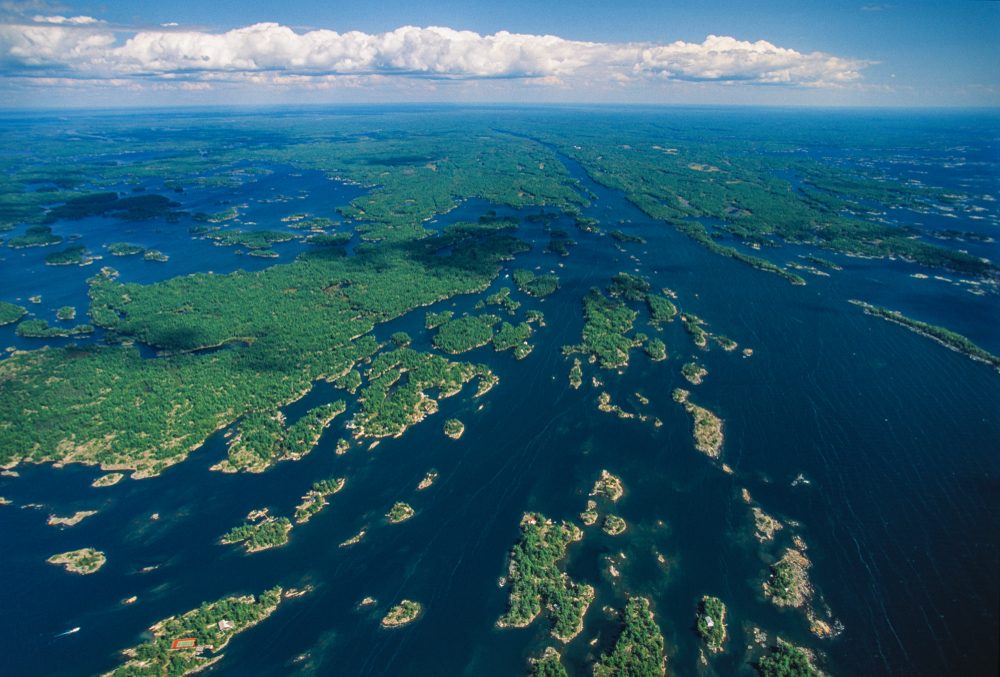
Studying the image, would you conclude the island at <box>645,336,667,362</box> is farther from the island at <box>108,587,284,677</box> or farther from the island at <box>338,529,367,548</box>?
the island at <box>108,587,284,677</box>

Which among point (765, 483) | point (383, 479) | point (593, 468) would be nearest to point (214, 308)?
point (383, 479)

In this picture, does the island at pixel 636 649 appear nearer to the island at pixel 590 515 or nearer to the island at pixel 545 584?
the island at pixel 545 584

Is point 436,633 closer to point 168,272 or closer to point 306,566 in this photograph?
point 306,566

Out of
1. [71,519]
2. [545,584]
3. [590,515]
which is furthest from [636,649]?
[71,519]

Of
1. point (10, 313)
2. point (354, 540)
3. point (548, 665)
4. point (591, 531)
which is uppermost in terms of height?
point (10, 313)

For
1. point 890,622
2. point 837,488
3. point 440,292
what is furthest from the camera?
point 440,292

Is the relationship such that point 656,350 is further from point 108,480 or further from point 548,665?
point 108,480
